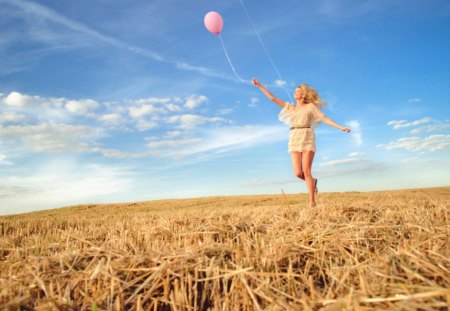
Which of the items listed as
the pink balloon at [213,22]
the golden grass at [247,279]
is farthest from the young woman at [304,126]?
the golden grass at [247,279]

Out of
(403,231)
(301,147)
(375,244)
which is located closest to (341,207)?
(301,147)

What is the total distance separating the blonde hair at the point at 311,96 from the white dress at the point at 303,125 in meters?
0.13

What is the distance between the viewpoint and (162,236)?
4.23 m

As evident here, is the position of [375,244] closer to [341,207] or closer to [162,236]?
[162,236]

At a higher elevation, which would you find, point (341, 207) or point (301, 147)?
point (301, 147)

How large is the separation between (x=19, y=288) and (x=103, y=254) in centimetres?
62

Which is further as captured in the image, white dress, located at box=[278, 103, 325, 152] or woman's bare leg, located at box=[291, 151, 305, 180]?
woman's bare leg, located at box=[291, 151, 305, 180]

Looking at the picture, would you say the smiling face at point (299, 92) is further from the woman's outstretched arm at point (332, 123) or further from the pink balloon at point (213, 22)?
the pink balloon at point (213, 22)

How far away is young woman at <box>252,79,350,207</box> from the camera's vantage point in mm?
6750

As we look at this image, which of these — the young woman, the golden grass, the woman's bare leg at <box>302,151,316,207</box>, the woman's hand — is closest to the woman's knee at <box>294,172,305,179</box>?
the young woman

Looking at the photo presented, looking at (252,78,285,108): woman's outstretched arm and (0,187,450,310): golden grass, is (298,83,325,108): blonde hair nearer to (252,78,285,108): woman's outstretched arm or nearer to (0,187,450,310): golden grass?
(252,78,285,108): woman's outstretched arm

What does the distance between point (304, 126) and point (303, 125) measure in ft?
0.09

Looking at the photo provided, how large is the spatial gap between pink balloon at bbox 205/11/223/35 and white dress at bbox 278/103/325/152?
2.38 m

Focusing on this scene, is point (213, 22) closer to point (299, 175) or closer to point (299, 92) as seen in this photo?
point (299, 92)
